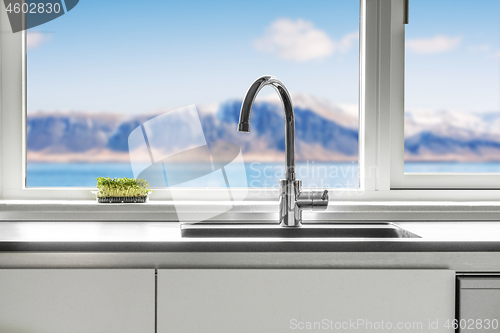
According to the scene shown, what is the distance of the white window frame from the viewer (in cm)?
159

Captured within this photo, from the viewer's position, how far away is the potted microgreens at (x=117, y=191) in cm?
149

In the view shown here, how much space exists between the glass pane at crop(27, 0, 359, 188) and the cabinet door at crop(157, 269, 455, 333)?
0.80 meters

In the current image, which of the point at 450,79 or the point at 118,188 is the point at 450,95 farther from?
the point at 118,188

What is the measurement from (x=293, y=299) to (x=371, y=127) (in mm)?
926

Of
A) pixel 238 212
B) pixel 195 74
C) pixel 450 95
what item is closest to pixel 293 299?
pixel 238 212

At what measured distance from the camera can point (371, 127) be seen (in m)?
1.61

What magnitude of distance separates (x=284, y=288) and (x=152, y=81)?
1.14 m

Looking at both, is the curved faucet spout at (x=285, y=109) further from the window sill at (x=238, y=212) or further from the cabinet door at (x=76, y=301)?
the cabinet door at (x=76, y=301)

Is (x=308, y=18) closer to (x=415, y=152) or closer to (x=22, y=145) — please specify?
(x=415, y=152)

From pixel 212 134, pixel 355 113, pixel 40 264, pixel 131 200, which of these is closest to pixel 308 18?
pixel 355 113

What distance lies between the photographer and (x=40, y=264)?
2.97 ft

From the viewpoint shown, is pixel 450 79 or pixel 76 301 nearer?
pixel 76 301

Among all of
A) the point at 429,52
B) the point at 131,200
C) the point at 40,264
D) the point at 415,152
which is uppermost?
the point at 429,52

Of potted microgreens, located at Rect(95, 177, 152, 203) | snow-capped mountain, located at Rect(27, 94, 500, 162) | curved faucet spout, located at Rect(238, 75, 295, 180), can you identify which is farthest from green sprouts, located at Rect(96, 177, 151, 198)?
curved faucet spout, located at Rect(238, 75, 295, 180)
